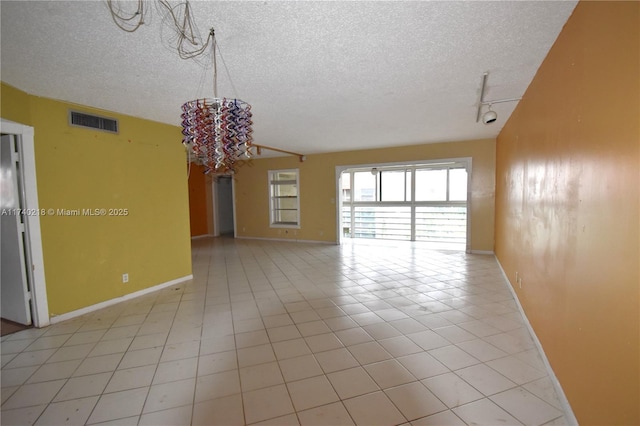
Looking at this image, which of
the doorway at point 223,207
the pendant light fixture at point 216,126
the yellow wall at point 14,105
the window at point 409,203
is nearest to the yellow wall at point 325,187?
the window at point 409,203

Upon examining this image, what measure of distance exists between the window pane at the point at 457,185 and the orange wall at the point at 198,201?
6.76m

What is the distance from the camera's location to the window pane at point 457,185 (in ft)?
21.8

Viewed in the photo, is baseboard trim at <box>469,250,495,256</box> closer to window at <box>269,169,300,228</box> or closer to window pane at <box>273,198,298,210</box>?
window at <box>269,169,300,228</box>

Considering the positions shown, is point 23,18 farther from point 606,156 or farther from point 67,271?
point 606,156

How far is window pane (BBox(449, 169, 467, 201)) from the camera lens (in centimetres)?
665

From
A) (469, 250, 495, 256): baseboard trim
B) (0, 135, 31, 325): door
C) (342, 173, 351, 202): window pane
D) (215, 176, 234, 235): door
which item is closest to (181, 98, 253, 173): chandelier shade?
(0, 135, 31, 325): door

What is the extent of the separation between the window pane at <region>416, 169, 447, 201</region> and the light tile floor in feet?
11.3

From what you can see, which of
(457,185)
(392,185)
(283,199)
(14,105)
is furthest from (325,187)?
(14,105)

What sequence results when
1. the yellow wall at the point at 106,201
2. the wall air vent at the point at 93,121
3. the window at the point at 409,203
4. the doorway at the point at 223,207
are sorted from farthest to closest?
the doorway at the point at 223,207 < the window at the point at 409,203 < the wall air vent at the point at 93,121 < the yellow wall at the point at 106,201

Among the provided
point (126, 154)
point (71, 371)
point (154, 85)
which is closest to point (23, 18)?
point (154, 85)

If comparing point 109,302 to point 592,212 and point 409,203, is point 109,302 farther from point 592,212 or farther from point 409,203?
point 409,203

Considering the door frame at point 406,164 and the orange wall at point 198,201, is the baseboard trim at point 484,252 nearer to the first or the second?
the door frame at point 406,164

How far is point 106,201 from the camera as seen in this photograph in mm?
3271

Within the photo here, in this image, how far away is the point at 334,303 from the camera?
3.25 m
